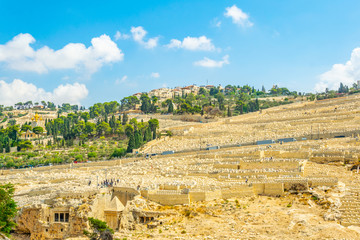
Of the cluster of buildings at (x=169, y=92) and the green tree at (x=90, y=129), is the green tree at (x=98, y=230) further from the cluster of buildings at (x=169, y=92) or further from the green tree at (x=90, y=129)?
the cluster of buildings at (x=169, y=92)

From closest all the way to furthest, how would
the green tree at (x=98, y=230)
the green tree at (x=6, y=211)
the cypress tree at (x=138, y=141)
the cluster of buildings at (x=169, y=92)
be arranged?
the green tree at (x=98, y=230)
the green tree at (x=6, y=211)
the cypress tree at (x=138, y=141)
the cluster of buildings at (x=169, y=92)

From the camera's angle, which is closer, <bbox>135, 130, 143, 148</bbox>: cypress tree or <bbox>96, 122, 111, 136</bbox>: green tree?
<bbox>135, 130, 143, 148</bbox>: cypress tree

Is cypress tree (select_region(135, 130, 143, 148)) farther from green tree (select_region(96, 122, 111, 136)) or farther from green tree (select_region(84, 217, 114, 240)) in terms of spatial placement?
green tree (select_region(84, 217, 114, 240))

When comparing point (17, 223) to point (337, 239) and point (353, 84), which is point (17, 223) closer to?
point (337, 239)

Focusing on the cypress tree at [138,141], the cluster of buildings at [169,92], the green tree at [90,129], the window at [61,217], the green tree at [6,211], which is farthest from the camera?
the cluster of buildings at [169,92]

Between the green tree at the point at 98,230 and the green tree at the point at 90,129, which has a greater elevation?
the green tree at the point at 90,129

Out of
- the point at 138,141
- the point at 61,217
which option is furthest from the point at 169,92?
the point at 61,217

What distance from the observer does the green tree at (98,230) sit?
65.0 ft

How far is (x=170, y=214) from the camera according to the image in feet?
65.6

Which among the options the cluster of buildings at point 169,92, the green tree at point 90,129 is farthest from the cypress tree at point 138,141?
the cluster of buildings at point 169,92

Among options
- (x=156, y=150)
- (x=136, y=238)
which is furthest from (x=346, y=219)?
(x=156, y=150)

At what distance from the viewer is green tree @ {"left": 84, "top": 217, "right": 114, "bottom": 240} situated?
19.8 m

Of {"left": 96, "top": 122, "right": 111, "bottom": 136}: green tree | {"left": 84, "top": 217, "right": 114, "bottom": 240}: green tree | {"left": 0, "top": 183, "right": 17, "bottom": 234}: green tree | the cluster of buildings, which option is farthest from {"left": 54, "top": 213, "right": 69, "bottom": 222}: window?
the cluster of buildings

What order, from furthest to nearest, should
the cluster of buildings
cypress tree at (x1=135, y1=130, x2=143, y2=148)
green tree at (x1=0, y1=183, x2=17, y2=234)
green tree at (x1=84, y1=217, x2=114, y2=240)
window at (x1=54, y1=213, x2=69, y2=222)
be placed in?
the cluster of buildings < cypress tree at (x1=135, y1=130, x2=143, y2=148) < window at (x1=54, y1=213, x2=69, y2=222) < green tree at (x1=0, y1=183, x2=17, y2=234) < green tree at (x1=84, y1=217, x2=114, y2=240)
